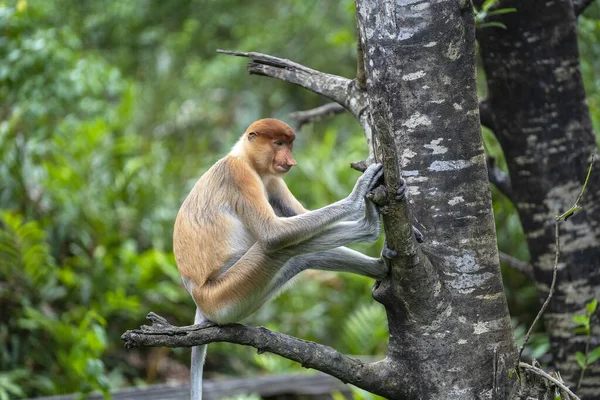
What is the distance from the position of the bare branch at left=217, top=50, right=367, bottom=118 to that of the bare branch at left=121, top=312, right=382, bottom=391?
84 centimetres

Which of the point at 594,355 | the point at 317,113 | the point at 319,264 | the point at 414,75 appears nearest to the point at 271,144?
the point at 319,264

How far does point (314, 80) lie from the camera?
265 cm

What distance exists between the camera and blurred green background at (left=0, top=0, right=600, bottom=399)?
17.2 feet

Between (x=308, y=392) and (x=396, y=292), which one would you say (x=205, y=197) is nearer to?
(x=396, y=292)

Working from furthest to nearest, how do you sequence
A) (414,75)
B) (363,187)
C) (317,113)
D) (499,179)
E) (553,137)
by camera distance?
(317,113), (499,179), (553,137), (363,187), (414,75)

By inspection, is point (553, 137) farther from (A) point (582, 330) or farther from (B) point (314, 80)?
(B) point (314, 80)

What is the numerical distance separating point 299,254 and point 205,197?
424 millimetres

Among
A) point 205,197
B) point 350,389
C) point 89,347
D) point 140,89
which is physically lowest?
point 350,389

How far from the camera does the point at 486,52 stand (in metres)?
3.06

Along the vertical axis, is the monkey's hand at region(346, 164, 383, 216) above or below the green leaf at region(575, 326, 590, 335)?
above

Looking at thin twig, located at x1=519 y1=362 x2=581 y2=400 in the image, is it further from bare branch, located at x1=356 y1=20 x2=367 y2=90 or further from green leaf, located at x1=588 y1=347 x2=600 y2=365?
bare branch, located at x1=356 y1=20 x2=367 y2=90

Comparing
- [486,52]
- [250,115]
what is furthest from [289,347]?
[250,115]

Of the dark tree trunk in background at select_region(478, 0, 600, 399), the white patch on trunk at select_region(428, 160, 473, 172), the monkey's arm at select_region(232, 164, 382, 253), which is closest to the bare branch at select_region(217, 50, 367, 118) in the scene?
the monkey's arm at select_region(232, 164, 382, 253)

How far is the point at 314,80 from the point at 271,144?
32cm
